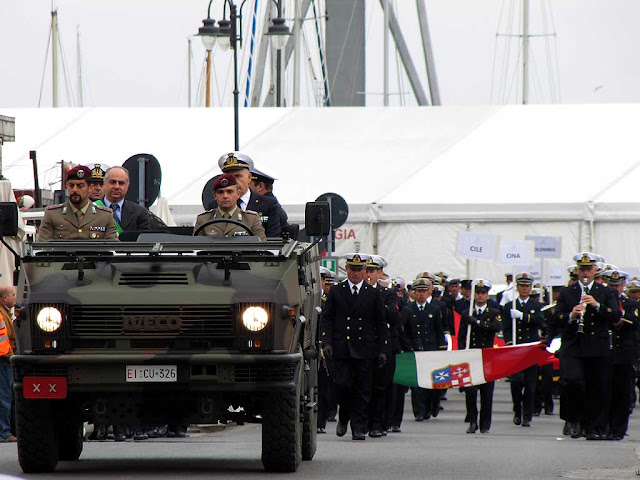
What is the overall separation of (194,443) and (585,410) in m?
5.11

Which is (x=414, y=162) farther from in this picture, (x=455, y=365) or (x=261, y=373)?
(x=261, y=373)

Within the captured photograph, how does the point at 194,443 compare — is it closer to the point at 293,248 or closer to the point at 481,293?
the point at 293,248

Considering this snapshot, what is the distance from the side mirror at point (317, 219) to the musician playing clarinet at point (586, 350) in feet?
24.0

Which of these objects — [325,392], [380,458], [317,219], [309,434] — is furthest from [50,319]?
[325,392]

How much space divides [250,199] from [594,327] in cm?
613

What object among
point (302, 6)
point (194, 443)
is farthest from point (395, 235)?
point (194, 443)

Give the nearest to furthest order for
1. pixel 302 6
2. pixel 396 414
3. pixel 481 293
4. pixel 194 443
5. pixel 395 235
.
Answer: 1. pixel 194 443
2. pixel 396 414
3. pixel 481 293
4. pixel 395 235
5. pixel 302 6

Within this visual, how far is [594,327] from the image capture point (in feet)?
61.9

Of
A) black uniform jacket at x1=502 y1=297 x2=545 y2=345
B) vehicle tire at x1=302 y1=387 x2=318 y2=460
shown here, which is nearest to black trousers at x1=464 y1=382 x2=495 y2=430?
black uniform jacket at x1=502 y1=297 x2=545 y2=345

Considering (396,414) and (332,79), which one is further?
(332,79)

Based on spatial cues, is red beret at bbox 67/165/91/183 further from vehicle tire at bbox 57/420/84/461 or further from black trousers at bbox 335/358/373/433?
black trousers at bbox 335/358/373/433

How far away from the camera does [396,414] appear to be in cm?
2139

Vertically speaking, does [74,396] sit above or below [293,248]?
below

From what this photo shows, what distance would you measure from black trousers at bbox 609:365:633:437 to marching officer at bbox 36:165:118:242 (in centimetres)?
840
